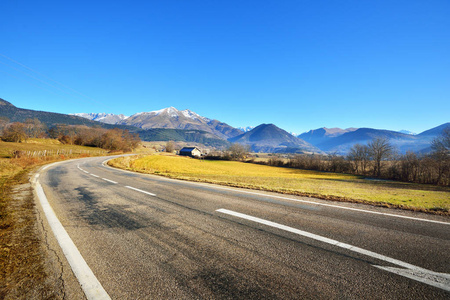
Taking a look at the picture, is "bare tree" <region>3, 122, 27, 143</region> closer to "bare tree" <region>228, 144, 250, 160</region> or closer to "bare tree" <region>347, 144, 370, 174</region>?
"bare tree" <region>228, 144, 250, 160</region>

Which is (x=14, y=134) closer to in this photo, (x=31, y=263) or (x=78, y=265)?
(x=31, y=263)

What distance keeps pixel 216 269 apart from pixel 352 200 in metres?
6.37

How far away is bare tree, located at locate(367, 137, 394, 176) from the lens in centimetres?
4555

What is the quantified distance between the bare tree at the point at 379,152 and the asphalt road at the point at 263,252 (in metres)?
52.9

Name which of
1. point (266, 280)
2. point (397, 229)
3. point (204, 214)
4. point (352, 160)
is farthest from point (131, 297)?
point (352, 160)

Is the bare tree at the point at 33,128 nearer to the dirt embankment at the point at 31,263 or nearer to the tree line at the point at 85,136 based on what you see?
the tree line at the point at 85,136

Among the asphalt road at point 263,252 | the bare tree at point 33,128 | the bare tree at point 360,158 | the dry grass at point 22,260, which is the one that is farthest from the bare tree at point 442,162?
the bare tree at point 33,128

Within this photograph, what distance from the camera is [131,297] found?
2.18 m

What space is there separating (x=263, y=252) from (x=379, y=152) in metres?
59.3

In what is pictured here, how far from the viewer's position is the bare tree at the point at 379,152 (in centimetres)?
4555

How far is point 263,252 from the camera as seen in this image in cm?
308

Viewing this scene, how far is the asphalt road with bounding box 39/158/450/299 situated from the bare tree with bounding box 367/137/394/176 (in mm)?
52897

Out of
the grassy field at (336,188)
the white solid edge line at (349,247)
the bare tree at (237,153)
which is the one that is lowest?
the grassy field at (336,188)

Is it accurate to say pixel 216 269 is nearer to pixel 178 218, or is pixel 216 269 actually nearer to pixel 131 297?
pixel 131 297
